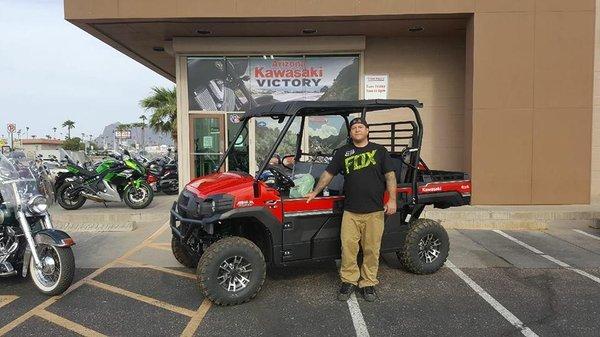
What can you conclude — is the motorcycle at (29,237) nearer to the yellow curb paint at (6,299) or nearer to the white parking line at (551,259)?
the yellow curb paint at (6,299)

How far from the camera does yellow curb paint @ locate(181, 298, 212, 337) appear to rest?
13.2ft

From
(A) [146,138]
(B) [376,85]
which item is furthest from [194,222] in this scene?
(A) [146,138]

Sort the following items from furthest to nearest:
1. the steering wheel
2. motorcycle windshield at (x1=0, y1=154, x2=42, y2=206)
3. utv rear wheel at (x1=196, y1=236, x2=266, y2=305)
A: the steering wheel < motorcycle windshield at (x1=0, y1=154, x2=42, y2=206) < utv rear wheel at (x1=196, y1=236, x2=266, y2=305)

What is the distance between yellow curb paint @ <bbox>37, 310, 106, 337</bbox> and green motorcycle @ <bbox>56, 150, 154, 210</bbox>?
5.64 m

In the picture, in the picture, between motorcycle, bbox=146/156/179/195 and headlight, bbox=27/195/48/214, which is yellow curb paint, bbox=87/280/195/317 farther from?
motorcycle, bbox=146/156/179/195

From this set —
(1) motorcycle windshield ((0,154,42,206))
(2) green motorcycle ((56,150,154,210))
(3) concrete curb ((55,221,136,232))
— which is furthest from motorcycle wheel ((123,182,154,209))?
(1) motorcycle windshield ((0,154,42,206))

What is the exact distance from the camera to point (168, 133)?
86.9ft

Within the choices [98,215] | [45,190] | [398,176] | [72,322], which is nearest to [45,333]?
[72,322]

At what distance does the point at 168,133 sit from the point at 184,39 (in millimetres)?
15469

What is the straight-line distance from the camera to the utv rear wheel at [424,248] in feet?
18.0

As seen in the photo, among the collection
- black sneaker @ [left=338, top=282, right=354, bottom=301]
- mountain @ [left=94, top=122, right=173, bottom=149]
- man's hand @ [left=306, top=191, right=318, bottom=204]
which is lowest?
black sneaker @ [left=338, top=282, right=354, bottom=301]

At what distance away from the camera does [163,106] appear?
24578 millimetres

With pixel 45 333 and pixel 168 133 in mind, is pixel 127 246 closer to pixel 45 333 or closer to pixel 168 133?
pixel 45 333

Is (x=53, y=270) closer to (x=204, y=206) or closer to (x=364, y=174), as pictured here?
(x=204, y=206)
